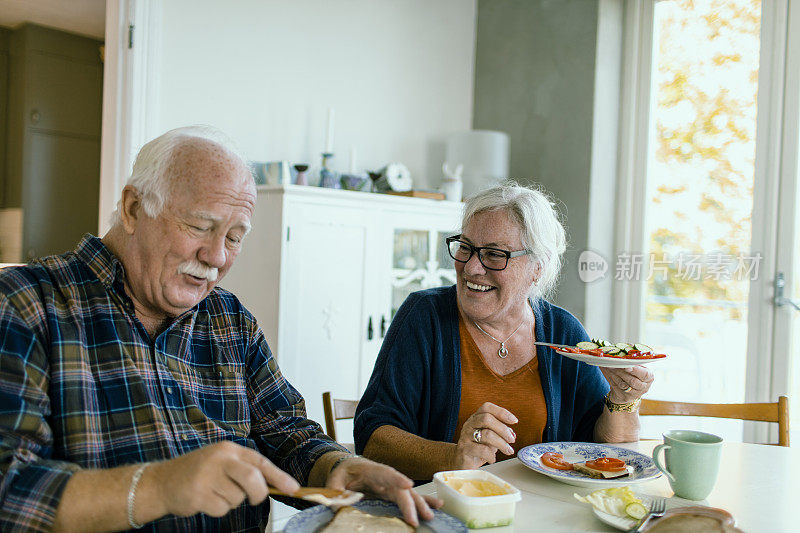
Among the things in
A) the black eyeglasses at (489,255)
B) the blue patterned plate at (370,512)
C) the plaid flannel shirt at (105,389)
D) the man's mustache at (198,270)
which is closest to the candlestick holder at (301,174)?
the black eyeglasses at (489,255)

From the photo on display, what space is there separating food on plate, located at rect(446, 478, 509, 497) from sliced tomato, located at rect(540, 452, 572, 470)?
0.79ft

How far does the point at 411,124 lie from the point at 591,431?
2518 millimetres

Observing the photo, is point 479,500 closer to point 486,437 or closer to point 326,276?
point 486,437

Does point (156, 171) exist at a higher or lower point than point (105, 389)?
higher

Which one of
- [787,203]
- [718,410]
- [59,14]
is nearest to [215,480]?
[718,410]

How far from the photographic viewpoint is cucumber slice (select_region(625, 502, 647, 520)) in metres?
1.02

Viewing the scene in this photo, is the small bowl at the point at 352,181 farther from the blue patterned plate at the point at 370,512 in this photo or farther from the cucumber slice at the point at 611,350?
the blue patterned plate at the point at 370,512

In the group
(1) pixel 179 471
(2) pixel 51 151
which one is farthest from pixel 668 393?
Result: (2) pixel 51 151

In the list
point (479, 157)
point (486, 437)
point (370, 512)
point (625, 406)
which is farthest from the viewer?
point (479, 157)

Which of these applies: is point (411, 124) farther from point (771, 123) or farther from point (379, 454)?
point (379, 454)

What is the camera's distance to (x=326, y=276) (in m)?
2.87

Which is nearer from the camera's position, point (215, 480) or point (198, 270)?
point (215, 480)

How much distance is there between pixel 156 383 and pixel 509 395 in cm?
82

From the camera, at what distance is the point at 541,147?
12.4 ft
